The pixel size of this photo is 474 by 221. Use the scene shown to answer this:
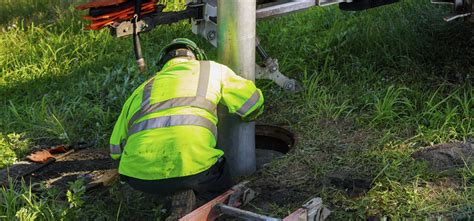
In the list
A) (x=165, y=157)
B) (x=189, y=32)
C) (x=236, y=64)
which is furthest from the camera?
(x=189, y=32)

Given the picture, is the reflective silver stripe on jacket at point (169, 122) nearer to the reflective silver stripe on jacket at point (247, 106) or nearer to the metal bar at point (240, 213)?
the reflective silver stripe on jacket at point (247, 106)

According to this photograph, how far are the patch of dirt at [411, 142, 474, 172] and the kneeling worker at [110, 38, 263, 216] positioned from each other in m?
1.18

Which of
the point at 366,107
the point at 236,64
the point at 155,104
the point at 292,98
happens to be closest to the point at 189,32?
the point at 292,98

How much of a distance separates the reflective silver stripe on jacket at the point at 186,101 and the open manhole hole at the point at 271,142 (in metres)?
1.30

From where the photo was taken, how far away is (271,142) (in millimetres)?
5605

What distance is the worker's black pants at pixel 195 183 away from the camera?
4070 millimetres

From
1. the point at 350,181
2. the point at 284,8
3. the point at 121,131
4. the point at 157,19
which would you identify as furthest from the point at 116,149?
the point at 284,8

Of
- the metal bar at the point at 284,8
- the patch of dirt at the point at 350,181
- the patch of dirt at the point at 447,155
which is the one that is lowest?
the patch of dirt at the point at 350,181

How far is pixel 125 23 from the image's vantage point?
490 centimetres

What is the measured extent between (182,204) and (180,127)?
1.62ft

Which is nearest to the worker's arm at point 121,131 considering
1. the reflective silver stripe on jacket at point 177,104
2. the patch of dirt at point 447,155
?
the reflective silver stripe on jacket at point 177,104

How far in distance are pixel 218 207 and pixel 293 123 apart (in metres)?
1.54

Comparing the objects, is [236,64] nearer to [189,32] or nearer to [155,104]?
[155,104]

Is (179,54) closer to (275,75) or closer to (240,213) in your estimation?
(240,213)
